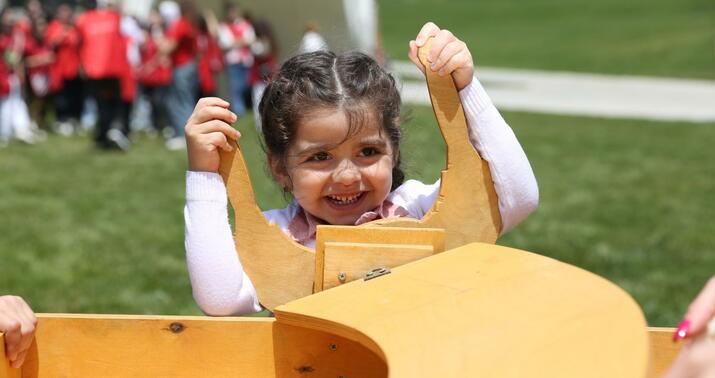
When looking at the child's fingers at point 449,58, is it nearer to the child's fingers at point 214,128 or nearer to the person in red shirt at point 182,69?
the child's fingers at point 214,128

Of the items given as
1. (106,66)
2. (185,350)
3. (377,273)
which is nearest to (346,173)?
(377,273)

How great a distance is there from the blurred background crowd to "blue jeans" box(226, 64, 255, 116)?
0.01 m

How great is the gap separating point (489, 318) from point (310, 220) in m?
0.81

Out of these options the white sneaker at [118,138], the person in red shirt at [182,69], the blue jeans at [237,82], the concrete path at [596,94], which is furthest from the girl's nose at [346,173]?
the blue jeans at [237,82]

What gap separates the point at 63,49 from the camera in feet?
41.4

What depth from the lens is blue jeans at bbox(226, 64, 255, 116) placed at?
43.9 ft

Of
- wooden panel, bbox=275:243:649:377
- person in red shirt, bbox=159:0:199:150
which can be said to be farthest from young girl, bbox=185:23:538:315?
person in red shirt, bbox=159:0:199:150

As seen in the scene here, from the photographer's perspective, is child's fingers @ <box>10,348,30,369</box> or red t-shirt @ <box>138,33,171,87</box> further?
red t-shirt @ <box>138,33,171,87</box>

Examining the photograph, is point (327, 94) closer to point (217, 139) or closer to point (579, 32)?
point (217, 139)

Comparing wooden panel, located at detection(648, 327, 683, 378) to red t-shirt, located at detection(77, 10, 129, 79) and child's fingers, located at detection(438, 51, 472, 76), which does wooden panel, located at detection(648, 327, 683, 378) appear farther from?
red t-shirt, located at detection(77, 10, 129, 79)

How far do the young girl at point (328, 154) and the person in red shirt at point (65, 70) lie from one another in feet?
33.8

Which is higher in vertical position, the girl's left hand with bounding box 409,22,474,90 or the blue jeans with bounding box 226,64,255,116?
the girl's left hand with bounding box 409,22,474,90

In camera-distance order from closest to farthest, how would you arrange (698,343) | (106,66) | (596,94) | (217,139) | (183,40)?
1. (698,343)
2. (217,139)
3. (106,66)
4. (183,40)
5. (596,94)

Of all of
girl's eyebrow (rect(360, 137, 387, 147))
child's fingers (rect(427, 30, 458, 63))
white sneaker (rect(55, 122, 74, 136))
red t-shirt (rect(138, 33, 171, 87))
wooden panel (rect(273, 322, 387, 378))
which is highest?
child's fingers (rect(427, 30, 458, 63))
